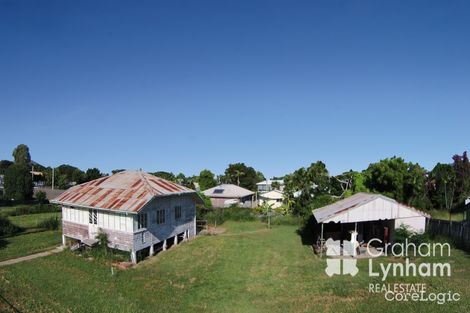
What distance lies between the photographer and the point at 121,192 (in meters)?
21.8

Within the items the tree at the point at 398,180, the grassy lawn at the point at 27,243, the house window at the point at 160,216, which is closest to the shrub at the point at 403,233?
Result: the tree at the point at 398,180

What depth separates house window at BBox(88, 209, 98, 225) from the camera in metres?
21.5

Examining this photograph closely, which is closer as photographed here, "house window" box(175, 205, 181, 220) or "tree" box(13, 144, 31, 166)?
"house window" box(175, 205, 181, 220)

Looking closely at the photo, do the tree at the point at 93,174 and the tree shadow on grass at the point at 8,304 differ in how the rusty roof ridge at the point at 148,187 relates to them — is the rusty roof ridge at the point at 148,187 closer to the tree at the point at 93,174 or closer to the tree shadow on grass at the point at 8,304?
the tree shadow on grass at the point at 8,304

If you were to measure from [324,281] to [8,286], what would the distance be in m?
14.1

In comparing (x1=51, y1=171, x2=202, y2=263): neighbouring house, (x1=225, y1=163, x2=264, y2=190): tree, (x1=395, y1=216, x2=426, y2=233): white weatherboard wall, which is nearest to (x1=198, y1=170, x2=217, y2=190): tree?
(x1=225, y1=163, x2=264, y2=190): tree

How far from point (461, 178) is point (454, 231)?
25228 millimetres

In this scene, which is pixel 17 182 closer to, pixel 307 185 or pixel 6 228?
pixel 6 228

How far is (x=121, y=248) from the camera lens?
1969 centimetres

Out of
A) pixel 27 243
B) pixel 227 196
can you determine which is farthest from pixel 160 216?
pixel 227 196

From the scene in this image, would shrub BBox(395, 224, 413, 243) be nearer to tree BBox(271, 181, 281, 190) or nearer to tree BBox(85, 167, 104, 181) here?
tree BBox(271, 181, 281, 190)

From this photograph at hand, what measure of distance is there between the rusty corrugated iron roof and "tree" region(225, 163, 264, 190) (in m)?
61.1

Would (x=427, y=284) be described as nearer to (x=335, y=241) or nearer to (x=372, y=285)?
(x=372, y=285)

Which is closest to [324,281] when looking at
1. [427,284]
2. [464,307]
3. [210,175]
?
[427,284]
